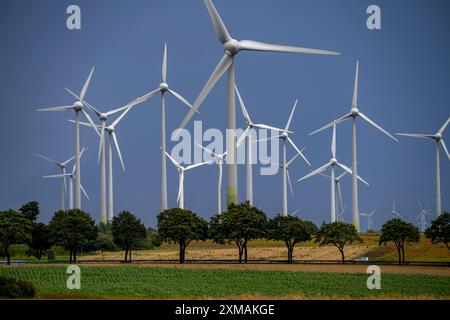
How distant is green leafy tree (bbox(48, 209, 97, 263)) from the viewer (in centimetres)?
14175

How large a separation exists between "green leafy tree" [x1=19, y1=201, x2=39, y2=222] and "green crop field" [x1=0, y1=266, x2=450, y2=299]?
7694cm

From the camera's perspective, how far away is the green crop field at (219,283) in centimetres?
7562

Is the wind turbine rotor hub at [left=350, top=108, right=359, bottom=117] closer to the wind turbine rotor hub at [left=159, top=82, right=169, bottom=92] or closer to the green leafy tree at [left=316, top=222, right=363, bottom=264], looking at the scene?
the green leafy tree at [left=316, top=222, right=363, bottom=264]

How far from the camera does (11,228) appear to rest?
138750 mm

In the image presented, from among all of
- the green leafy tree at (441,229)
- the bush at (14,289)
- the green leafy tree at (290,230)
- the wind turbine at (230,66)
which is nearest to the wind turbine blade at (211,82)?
the wind turbine at (230,66)

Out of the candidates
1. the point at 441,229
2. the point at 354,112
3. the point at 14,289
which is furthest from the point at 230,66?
the point at 14,289

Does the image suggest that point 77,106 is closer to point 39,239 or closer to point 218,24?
point 39,239

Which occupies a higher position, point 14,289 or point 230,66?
point 230,66

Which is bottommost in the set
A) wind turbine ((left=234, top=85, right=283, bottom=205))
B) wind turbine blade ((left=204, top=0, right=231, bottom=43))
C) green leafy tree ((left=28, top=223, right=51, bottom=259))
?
green leafy tree ((left=28, top=223, right=51, bottom=259))

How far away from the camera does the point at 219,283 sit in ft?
289

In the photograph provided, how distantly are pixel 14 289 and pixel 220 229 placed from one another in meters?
73.4

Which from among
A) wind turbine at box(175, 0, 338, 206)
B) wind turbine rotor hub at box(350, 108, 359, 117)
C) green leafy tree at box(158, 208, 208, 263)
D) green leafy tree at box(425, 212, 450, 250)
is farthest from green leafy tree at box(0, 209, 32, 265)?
wind turbine rotor hub at box(350, 108, 359, 117)
